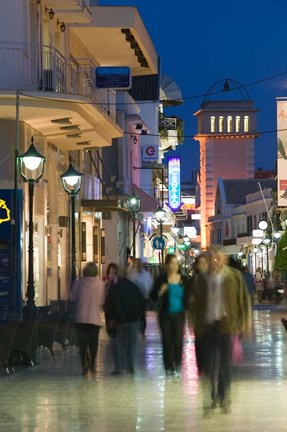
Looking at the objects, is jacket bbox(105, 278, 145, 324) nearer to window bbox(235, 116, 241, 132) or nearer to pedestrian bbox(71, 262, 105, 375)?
pedestrian bbox(71, 262, 105, 375)

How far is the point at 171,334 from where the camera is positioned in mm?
17984

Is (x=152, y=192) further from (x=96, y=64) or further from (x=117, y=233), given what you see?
(x=96, y=64)

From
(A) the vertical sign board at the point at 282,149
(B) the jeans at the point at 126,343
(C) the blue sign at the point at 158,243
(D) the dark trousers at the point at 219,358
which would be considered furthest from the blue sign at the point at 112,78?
(D) the dark trousers at the point at 219,358

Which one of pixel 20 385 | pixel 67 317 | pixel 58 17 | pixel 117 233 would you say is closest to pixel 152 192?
pixel 117 233

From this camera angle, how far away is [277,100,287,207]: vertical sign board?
39906 millimetres

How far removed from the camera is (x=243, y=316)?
1400cm

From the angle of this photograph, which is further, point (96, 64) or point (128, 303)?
point (96, 64)

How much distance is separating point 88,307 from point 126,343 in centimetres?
113

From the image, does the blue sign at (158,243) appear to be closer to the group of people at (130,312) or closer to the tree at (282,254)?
the tree at (282,254)

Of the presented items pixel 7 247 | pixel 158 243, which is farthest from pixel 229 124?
pixel 7 247

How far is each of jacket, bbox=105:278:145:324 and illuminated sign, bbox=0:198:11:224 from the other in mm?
9720

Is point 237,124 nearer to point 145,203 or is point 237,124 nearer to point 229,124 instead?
point 229,124

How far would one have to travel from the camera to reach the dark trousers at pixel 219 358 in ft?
45.5

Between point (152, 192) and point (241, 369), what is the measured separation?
56256 mm
